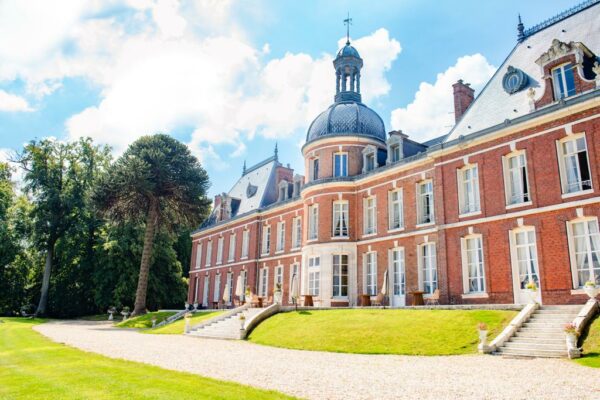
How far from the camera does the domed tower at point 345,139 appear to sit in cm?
2741

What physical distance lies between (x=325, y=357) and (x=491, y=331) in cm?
496

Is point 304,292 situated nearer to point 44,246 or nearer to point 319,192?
point 319,192

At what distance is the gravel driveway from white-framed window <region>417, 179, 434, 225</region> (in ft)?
35.4

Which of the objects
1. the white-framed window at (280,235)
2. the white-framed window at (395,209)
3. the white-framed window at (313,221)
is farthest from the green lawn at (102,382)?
the white-framed window at (280,235)

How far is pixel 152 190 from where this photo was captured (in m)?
33.1

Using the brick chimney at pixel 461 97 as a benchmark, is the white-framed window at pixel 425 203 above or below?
below

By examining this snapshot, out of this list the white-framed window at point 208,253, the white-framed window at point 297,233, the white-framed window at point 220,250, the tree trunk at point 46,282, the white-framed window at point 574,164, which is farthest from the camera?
the white-framed window at point 208,253

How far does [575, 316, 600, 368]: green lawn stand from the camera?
400 inches

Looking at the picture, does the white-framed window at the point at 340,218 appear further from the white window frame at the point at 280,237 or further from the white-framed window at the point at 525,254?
the white-framed window at the point at 525,254

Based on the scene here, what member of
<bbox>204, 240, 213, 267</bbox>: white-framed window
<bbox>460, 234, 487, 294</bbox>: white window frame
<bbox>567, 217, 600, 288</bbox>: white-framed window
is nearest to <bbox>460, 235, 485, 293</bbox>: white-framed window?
<bbox>460, 234, 487, 294</bbox>: white window frame

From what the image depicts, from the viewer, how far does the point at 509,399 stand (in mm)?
7297

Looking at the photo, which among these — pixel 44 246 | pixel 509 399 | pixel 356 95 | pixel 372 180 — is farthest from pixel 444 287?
pixel 44 246

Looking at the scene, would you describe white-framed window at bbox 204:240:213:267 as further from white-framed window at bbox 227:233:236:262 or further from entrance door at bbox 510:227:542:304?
entrance door at bbox 510:227:542:304

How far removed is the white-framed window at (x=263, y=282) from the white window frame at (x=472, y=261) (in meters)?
17.2
